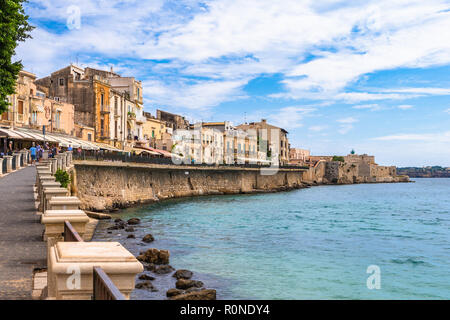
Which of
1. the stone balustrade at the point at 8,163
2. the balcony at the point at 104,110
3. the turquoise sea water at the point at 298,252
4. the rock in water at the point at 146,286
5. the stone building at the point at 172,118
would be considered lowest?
the turquoise sea water at the point at 298,252

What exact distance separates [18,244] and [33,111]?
1406 inches

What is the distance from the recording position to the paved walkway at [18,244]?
7664 mm

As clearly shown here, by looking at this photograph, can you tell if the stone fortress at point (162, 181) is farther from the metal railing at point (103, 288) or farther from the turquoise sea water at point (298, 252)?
the metal railing at point (103, 288)

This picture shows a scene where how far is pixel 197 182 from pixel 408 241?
38.6m

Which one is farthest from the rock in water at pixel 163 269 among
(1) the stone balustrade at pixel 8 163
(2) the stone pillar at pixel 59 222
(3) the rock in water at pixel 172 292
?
(1) the stone balustrade at pixel 8 163

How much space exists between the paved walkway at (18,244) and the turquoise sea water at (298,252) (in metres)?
4.48

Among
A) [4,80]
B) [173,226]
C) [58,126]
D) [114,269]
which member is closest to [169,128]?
[58,126]

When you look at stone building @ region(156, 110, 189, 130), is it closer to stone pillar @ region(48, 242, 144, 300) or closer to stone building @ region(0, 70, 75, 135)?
stone building @ region(0, 70, 75, 135)

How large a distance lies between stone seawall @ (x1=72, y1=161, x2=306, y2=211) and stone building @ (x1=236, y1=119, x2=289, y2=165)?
15.7m

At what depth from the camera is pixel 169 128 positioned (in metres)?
81.9

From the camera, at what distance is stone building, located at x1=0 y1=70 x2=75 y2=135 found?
3909cm

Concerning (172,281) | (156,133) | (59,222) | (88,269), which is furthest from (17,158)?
(156,133)

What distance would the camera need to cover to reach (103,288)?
12.1 feet
